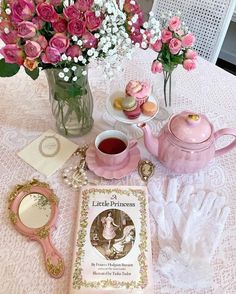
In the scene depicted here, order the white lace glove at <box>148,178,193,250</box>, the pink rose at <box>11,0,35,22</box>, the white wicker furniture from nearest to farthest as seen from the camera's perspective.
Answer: the pink rose at <box>11,0,35,22</box> < the white lace glove at <box>148,178,193,250</box> < the white wicker furniture

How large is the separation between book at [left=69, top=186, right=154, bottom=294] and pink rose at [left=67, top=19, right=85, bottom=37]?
39 cm

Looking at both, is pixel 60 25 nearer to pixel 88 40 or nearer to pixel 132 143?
pixel 88 40

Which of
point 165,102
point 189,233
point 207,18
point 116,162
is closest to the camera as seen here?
point 189,233

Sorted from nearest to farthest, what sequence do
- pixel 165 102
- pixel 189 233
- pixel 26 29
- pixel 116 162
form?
pixel 26 29, pixel 189 233, pixel 116 162, pixel 165 102

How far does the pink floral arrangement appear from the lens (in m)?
0.67

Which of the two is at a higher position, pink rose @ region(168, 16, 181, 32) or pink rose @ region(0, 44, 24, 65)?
pink rose @ region(168, 16, 181, 32)

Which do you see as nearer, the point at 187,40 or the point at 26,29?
the point at 26,29

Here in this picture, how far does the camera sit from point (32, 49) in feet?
2.22

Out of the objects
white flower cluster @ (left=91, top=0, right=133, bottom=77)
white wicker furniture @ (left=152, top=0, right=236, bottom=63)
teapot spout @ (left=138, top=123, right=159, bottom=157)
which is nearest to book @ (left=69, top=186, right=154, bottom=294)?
teapot spout @ (left=138, top=123, right=159, bottom=157)

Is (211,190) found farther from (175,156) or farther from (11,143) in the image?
(11,143)

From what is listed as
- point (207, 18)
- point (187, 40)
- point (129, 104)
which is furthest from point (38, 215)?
point (207, 18)

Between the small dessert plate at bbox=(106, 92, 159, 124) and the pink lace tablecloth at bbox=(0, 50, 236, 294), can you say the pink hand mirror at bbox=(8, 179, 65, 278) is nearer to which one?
the pink lace tablecloth at bbox=(0, 50, 236, 294)

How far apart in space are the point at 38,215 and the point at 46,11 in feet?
1.53

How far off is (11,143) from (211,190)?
586mm
